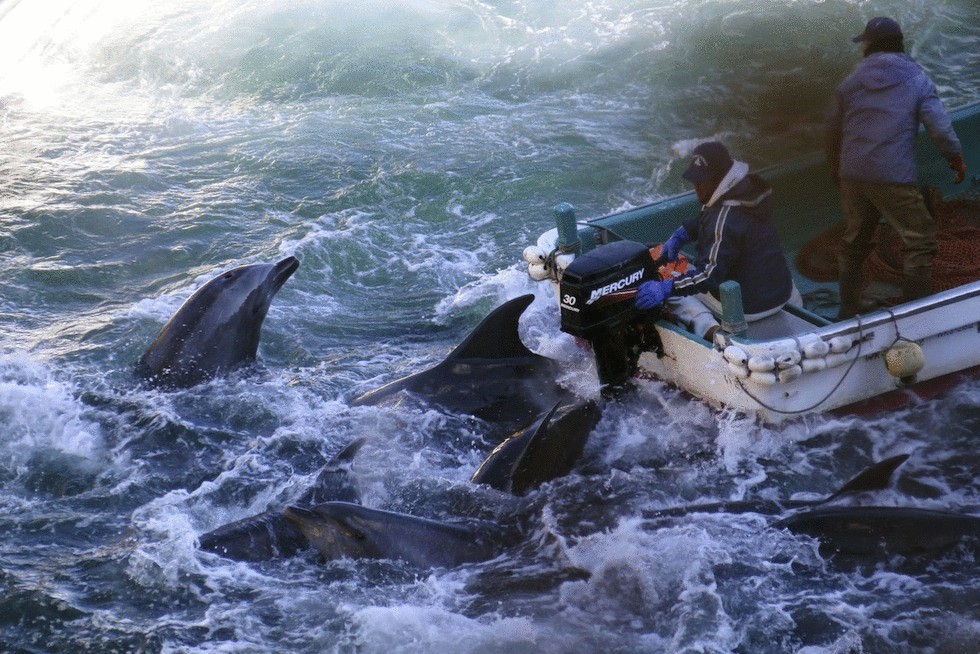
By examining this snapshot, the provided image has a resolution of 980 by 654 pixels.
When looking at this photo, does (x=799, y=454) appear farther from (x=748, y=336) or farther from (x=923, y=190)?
(x=923, y=190)

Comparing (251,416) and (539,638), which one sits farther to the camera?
(251,416)

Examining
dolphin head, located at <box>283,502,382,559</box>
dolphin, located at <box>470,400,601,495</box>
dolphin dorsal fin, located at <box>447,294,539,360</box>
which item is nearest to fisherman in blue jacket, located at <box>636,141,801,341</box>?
dolphin, located at <box>470,400,601,495</box>

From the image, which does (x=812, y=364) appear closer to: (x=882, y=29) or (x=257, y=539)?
(x=882, y=29)

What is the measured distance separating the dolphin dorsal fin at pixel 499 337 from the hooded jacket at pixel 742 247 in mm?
1390

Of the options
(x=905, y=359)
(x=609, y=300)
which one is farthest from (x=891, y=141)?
(x=609, y=300)

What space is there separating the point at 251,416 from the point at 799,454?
4.45m

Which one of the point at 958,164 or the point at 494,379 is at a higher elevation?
the point at 958,164

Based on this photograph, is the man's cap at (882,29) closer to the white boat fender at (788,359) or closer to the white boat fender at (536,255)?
the white boat fender at (788,359)

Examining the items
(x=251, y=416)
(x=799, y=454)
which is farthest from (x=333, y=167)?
(x=799, y=454)

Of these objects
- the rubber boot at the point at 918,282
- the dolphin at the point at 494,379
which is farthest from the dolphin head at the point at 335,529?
the rubber boot at the point at 918,282

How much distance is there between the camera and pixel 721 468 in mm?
7824

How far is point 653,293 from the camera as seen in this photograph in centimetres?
790

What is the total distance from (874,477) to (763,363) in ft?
3.30

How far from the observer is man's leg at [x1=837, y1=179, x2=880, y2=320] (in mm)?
8344
